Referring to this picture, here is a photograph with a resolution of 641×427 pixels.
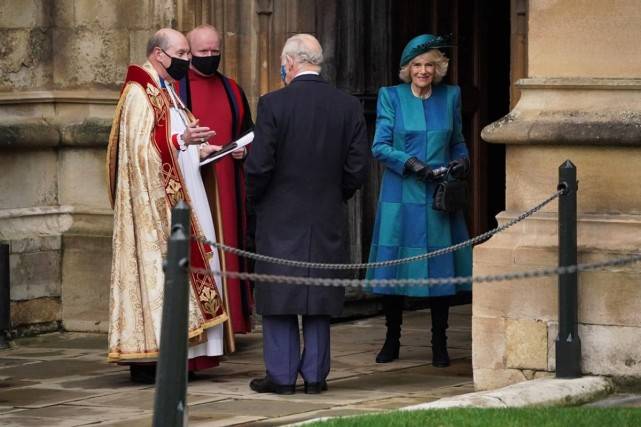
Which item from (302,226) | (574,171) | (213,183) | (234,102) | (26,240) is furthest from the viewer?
(26,240)

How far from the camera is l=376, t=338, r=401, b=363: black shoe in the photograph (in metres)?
10.5

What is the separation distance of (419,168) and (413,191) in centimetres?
20

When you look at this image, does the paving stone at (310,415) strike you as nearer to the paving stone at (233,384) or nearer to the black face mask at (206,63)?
the paving stone at (233,384)

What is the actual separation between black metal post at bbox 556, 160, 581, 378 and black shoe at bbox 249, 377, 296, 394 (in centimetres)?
133

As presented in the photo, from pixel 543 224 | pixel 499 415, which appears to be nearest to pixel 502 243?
pixel 543 224

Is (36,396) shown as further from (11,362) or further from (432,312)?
(432,312)

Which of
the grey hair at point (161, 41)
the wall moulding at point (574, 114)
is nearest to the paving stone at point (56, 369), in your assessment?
the grey hair at point (161, 41)

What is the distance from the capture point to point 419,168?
10312mm

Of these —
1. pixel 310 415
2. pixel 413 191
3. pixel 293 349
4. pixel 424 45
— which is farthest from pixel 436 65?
pixel 310 415

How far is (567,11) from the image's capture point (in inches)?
353

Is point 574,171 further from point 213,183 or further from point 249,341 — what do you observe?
point 249,341

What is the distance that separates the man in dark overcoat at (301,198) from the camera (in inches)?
363

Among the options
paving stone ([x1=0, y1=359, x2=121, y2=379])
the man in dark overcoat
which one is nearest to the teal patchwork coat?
the man in dark overcoat

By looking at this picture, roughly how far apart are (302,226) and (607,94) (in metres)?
1.57
